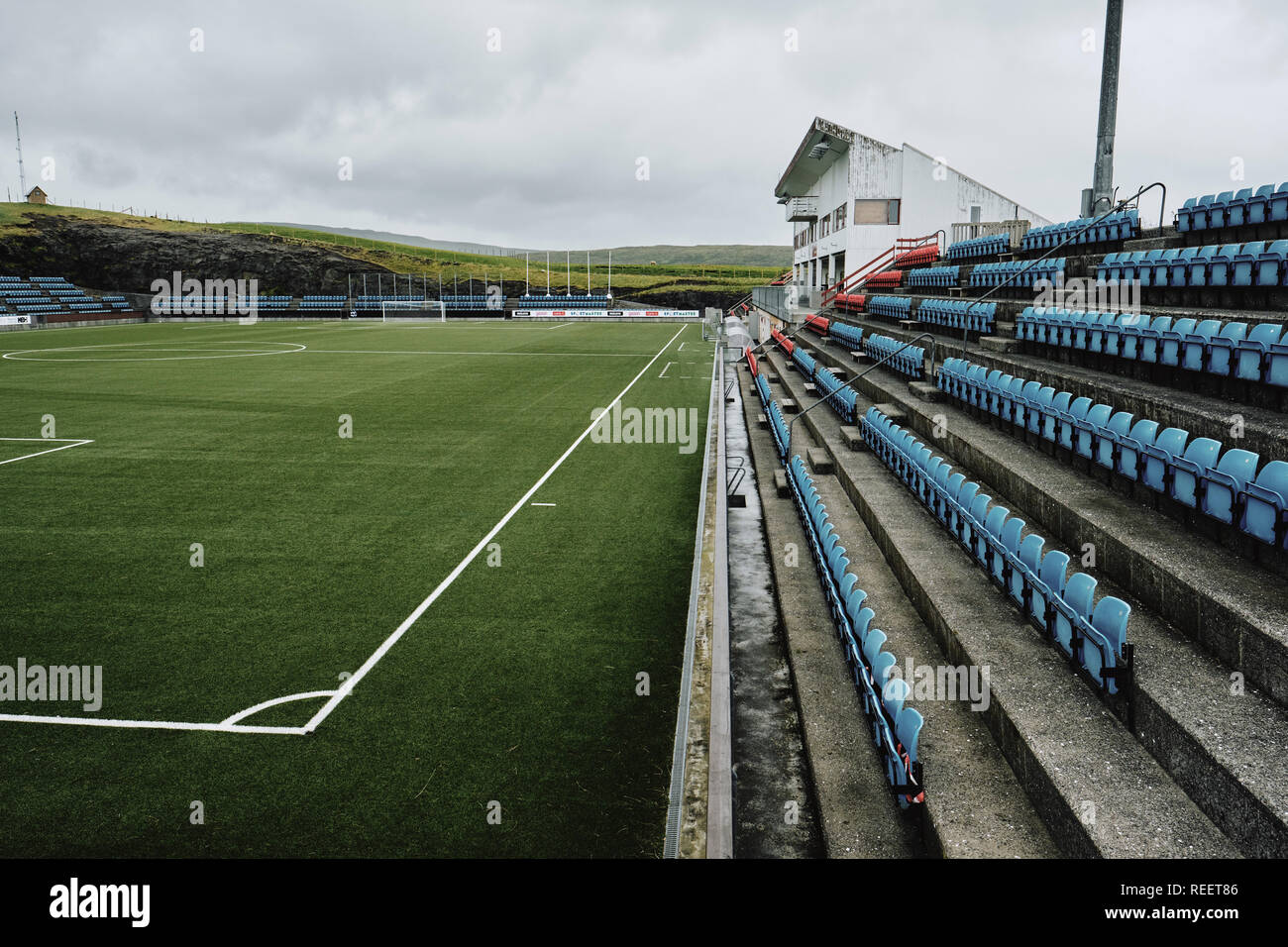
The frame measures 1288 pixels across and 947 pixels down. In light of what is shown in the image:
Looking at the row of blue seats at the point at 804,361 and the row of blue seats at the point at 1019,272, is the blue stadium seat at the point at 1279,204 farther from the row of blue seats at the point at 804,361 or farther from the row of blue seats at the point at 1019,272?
the row of blue seats at the point at 804,361

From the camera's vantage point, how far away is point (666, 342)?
40.9 metres

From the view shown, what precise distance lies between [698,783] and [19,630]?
248 inches

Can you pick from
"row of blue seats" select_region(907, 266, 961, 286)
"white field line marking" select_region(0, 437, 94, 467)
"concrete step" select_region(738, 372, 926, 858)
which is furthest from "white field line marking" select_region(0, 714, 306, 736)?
"row of blue seats" select_region(907, 266, 961, 286)

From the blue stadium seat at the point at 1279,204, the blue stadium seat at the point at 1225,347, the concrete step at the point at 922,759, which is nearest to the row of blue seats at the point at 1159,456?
the blue stadium seat at the point at 1225,347

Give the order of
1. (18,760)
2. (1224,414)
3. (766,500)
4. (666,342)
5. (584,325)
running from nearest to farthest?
(18,760) < (1224,414) < (766,500) < (666,342) < (584,325)

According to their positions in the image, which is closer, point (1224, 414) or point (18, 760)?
point (18, 760)

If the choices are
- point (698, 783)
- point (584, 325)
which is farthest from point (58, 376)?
point (584, 325)

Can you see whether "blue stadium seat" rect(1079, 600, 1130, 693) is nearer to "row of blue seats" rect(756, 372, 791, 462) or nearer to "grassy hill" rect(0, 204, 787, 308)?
"row of blue seats" rect(756, 372, 791, 462)

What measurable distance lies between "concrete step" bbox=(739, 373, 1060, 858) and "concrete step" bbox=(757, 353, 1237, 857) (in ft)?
0.35

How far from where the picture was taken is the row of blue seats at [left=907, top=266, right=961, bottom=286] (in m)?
20.4

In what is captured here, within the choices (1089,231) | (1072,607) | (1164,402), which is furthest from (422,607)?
(1089,231)

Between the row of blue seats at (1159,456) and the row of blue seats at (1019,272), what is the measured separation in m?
5.41

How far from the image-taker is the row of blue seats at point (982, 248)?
65.7 feet

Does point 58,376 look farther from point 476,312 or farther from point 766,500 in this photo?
point 476,312
